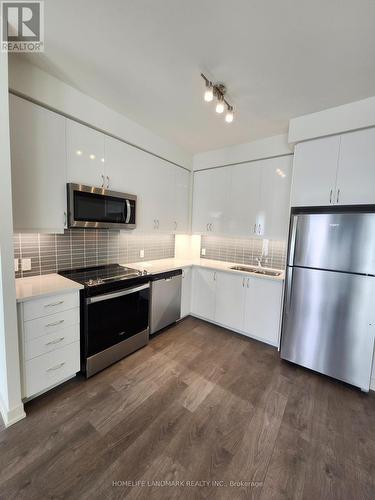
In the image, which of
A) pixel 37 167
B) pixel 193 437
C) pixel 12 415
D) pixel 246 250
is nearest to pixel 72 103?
pixel 37 167

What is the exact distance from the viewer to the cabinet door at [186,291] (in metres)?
3.16

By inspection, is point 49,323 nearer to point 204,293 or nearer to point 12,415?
point 12,415

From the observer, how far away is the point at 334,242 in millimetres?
1979

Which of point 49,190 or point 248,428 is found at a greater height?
point 49,190

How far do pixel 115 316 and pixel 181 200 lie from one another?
6.54ft

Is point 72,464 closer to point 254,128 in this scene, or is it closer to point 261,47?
point 261,47

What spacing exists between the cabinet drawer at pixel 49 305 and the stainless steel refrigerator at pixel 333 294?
211cm

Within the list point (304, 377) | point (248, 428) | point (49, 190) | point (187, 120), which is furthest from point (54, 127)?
point (304, 377)

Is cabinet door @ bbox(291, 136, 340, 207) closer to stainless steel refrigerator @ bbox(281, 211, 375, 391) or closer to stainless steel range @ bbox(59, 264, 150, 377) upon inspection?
stainless steel refrigerator @ bbox(281, 211, 375, 391)

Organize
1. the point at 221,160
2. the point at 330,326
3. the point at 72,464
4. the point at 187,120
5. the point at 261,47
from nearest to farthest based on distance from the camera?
the point at 72,464 → the point at 261,47 → the point at 330,326 → the point at 187,120 → the point at 221,160

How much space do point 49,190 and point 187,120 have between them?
5.31ft

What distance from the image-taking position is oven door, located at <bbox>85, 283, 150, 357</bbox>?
1935 millimetres

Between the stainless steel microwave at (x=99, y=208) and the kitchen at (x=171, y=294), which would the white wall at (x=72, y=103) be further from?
the stainless steel microwave at (x=99, y=208)

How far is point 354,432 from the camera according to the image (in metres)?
1.59
